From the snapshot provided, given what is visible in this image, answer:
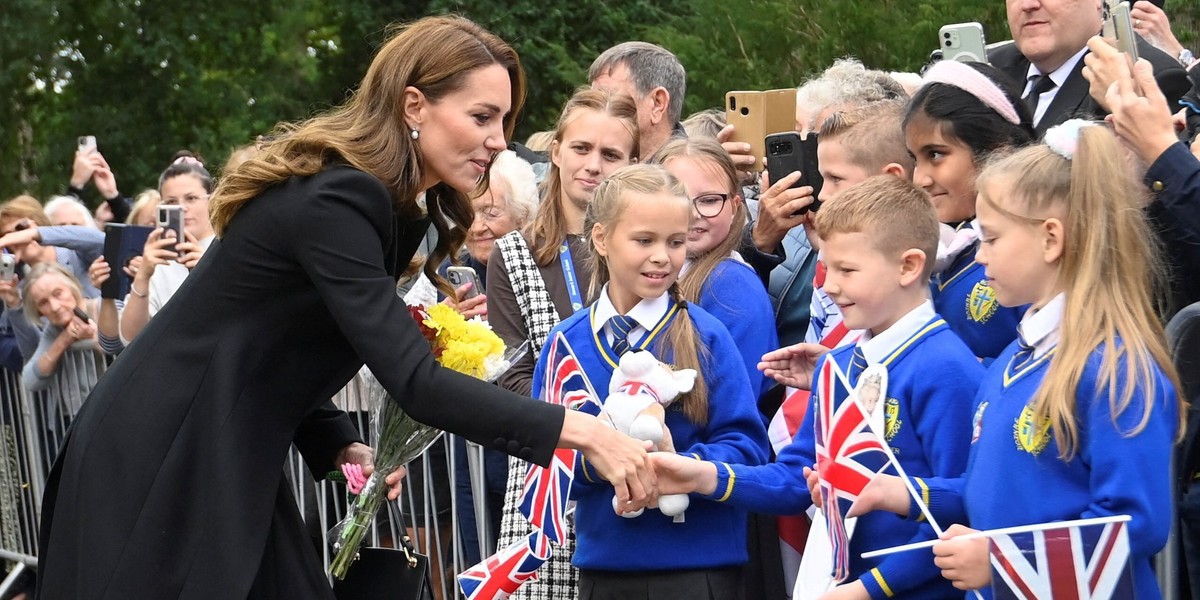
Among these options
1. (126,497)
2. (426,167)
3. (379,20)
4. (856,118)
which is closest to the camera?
(126,497)

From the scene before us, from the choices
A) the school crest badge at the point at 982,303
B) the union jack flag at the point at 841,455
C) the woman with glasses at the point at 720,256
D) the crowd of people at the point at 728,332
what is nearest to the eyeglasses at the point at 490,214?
the woman with glasses at the point at 720,256

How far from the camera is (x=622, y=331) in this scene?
4.02m

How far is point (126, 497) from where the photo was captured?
3.22 meters

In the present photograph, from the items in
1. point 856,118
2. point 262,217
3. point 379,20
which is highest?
point 379,20

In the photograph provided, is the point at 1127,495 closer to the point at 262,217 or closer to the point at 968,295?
the point at 968,295

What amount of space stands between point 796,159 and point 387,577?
1869 mm

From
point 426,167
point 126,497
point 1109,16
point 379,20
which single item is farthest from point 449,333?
point 379,20

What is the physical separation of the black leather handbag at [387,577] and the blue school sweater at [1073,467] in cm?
128

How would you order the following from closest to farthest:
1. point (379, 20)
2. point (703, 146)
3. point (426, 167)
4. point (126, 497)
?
point (126, 497) < point (426, 167) < point (703, 146) < point (379, 20)

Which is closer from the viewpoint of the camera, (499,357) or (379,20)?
(499,357)

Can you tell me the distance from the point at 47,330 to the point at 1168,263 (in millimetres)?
5313

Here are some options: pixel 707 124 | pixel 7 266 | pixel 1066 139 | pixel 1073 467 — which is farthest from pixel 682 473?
pixel 7 266

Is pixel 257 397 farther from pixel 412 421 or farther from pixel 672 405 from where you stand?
pixel 672 405

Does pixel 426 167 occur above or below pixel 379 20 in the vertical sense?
below
